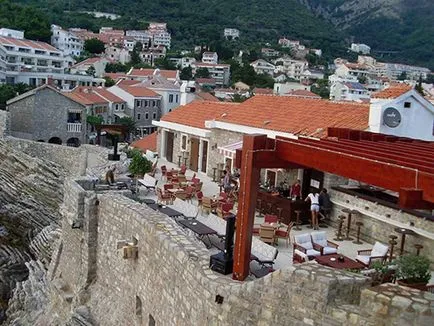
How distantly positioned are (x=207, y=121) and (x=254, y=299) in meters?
16.1

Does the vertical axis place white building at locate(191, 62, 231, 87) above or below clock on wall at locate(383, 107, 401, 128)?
above

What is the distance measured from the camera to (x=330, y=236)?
1425 centimetres

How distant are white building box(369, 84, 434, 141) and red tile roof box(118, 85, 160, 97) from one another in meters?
53.5

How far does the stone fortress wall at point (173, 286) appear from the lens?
6.60 meters

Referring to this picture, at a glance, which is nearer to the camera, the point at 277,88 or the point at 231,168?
the point at 231,168

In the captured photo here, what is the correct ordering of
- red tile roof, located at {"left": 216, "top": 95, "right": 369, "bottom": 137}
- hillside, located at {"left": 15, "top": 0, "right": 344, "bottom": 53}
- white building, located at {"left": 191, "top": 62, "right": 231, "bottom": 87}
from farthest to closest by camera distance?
hillside, located at {"left": 15, "top": 0, "right": 344, "bottom": 53} → white building, located at {"left": 191, "top": 62, "right": 231, "bottom": 87} → red tile roof, located at {"left": 216, "top": 95, "right": 369, "bottom": 137}

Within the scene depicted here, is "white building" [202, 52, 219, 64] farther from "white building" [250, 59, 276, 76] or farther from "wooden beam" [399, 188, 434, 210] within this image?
"wooden beam" [399, 188, 434, 210]

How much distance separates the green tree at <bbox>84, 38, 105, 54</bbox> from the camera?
123250 mm

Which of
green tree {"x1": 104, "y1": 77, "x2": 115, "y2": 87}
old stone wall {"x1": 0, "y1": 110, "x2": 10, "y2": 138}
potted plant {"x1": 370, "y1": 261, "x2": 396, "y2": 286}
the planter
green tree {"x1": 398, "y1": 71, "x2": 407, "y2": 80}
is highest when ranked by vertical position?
green tree {"x1": 398, "y1": 71, "x2": 407, "y2": 80}

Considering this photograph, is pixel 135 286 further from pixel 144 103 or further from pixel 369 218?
pixel 144 103

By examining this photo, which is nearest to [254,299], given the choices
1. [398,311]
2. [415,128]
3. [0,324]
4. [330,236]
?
[398,311]

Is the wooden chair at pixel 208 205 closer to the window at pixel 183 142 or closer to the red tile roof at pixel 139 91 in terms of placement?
the window at pixel 183 142

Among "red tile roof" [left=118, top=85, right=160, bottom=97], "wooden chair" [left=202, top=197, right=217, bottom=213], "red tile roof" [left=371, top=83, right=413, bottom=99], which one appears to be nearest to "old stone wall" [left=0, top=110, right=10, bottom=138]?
"wooden chair" [left=202, top=197, right=217, bottom=213]

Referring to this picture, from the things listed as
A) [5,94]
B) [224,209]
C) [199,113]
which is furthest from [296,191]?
[5,94]
